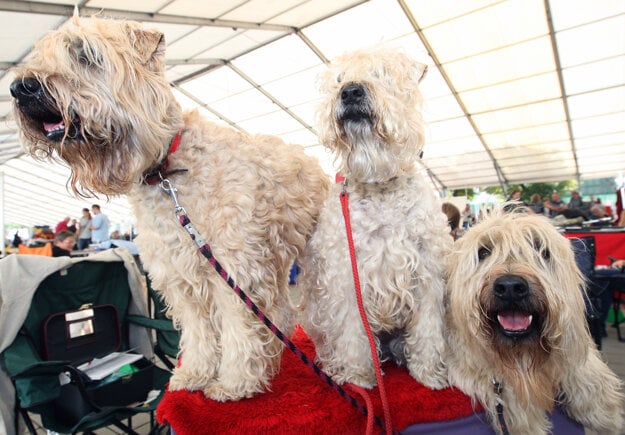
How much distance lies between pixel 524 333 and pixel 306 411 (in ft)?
3.00

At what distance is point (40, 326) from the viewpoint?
9.89ft

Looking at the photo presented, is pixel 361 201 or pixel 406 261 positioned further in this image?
pixel 361 201

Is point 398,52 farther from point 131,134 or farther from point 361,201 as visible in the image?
point 131,134

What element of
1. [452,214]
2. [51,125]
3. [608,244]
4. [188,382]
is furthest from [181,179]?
[608,244]

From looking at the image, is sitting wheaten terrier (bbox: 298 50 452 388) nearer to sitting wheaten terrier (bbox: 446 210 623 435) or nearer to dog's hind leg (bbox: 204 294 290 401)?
sitting wheaten terrier (bbox: 446 210 623 435)

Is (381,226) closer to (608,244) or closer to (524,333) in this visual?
(524,333)

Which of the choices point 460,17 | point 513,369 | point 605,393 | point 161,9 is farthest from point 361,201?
point 460,17

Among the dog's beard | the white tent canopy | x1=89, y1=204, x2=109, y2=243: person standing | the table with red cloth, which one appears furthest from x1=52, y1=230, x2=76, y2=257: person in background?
the table with red cloth

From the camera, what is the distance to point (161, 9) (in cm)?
849

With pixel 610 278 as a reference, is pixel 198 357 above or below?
above

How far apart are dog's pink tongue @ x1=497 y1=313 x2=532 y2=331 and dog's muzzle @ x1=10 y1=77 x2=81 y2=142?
1.78 metres

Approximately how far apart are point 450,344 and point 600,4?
11.3 meters

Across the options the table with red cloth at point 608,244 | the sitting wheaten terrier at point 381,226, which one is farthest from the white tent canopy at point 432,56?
the sitting wheaten terrier at point 381,226

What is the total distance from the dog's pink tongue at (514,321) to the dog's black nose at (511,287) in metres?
0.08
